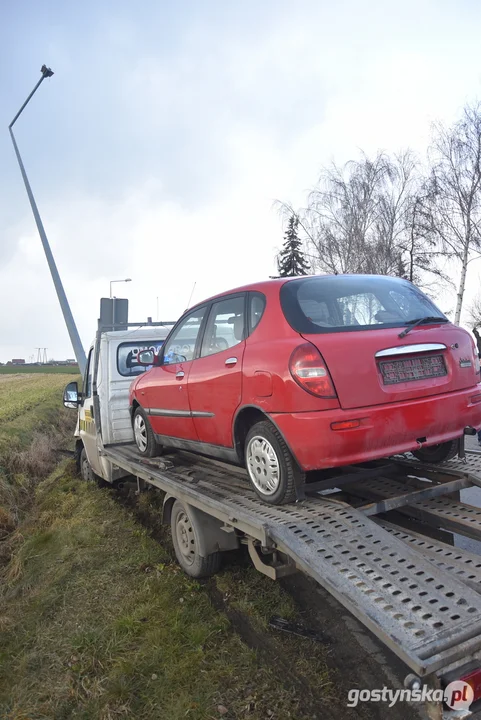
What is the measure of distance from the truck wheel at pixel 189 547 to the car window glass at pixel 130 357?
2.94m

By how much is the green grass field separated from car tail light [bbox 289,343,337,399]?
166 centimetres

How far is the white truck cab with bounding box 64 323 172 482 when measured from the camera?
7.06 metres

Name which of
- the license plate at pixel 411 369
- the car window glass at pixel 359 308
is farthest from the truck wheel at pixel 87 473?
the license plate at pixel 411 369

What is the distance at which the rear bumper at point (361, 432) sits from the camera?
324cm

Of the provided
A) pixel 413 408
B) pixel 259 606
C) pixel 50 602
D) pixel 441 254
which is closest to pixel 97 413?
pixel 50 602

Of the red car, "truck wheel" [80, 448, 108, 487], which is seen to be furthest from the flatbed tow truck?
"truck wheel" [80, 448, 108, 487]

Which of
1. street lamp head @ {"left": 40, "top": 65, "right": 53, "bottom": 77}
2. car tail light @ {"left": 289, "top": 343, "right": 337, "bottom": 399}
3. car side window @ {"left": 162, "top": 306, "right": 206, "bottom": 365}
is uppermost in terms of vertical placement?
street lamp head @ {"left": 40, "top": 65, "right": 53, "bottom": 77}

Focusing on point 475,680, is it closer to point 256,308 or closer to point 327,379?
point 327,379

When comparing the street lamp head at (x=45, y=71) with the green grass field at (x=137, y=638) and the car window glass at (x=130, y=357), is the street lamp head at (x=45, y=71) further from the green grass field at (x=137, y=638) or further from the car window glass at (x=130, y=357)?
the green grass field at (x=137, y=638)

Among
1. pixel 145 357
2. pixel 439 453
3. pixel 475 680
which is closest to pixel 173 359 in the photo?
pixel 145 357

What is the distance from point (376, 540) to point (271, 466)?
0.87 metres

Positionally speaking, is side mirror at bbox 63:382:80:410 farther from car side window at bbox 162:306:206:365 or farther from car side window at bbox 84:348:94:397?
car side window at bbox 162:306:206:365

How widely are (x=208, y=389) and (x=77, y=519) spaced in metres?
3.06

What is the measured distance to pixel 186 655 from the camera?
11.2 ft
